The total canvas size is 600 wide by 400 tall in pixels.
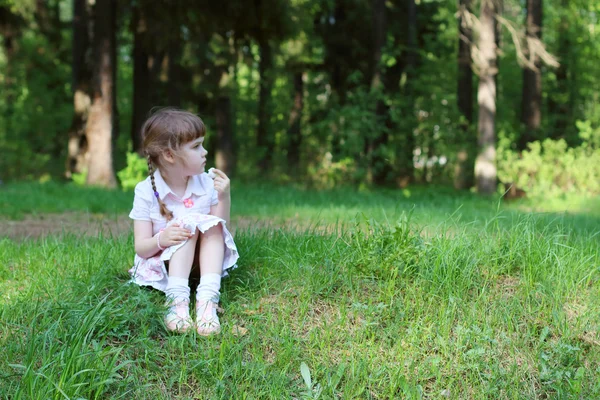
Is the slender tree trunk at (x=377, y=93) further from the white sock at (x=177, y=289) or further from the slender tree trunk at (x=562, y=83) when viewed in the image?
the white sock at (x=177, y=289)

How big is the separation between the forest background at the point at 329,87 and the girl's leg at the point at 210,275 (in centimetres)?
1011

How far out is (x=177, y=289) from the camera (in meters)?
3.88

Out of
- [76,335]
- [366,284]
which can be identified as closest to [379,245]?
[366,284]

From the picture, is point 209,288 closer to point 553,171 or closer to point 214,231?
point 214,231

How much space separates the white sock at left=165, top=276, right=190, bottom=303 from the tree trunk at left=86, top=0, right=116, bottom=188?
11021 mm

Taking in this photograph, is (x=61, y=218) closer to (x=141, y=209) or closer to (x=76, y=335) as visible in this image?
(x=141, y=209)

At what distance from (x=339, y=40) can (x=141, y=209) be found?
1953cm

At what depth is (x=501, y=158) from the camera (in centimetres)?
1530

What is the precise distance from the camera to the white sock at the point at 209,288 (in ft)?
12.7

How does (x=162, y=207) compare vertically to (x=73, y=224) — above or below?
above

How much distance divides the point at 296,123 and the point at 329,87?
1.93 metres

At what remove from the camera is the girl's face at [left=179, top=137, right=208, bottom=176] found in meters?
4.06

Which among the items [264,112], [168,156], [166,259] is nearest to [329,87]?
[264,112]

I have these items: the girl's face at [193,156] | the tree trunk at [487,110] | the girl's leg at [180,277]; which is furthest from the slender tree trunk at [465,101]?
the girl's leg at [180,277]
